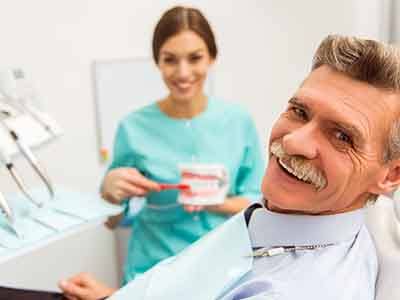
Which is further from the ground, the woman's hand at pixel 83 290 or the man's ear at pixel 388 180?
the man's ear at pixel 388 180

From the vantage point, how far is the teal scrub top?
1359mm

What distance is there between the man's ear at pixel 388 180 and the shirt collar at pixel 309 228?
0.05 meters

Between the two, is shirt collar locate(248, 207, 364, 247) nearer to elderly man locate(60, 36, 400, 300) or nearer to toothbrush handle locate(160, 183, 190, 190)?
elderly man locate(60, 36, 400, 300)

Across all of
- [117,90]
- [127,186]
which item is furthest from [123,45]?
[127,186]

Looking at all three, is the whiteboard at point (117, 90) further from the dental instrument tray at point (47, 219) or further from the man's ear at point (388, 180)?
the man's ear at point (388, 180)

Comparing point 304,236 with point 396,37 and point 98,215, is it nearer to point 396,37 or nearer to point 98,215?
point 98,215

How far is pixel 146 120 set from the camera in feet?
4.54

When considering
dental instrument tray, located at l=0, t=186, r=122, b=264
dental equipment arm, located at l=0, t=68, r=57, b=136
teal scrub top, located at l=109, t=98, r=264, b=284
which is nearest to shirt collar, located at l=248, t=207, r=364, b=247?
dental instrument tray, located at l=0, t=186, r=122, b=264

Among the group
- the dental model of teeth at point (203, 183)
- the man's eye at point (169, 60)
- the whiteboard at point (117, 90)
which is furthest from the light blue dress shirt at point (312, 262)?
the whiteboard at point (117, 90)

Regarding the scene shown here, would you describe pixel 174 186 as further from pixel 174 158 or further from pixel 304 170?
pixel 304 170

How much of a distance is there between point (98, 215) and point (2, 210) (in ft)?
0.64

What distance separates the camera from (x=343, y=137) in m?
0.76

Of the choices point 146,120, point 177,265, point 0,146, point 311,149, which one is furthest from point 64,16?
point 311,149

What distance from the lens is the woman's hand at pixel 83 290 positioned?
105 cm
